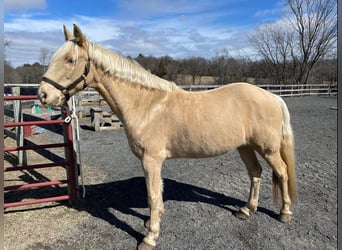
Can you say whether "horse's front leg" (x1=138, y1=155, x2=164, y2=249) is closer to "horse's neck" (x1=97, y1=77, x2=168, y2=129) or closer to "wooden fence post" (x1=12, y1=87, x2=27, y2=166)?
"horse's neck" (x1=97, y1=77, x2=168, y2=129)

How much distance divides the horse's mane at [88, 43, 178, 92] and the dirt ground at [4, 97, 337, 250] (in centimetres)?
150

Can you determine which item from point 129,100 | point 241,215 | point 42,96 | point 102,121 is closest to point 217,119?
point 129,100

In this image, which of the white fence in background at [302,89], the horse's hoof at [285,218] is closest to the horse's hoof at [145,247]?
the horse's hoof at [285,218]

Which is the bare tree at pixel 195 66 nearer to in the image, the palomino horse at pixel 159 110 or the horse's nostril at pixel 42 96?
the palomino horse at pixel 159 110

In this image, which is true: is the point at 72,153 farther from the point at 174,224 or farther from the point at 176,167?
the point at 176,167

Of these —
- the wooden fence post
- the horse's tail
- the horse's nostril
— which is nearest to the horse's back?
the horse's tail

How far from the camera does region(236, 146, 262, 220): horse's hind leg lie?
10.5 feet

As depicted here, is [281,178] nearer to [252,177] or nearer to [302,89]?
[252,177]

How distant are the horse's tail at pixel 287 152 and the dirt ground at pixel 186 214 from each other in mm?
277

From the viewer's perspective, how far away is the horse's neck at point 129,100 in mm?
2683

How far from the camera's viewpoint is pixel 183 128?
2703 mm

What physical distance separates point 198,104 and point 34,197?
2.54m

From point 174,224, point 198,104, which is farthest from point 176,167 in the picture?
point 198,104

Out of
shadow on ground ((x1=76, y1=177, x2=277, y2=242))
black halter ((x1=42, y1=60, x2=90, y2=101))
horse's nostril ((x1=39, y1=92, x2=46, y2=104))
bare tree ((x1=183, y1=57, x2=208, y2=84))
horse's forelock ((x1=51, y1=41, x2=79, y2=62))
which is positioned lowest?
shadow on ground ((x1=76, y1=177, x2=277, y2=242))
